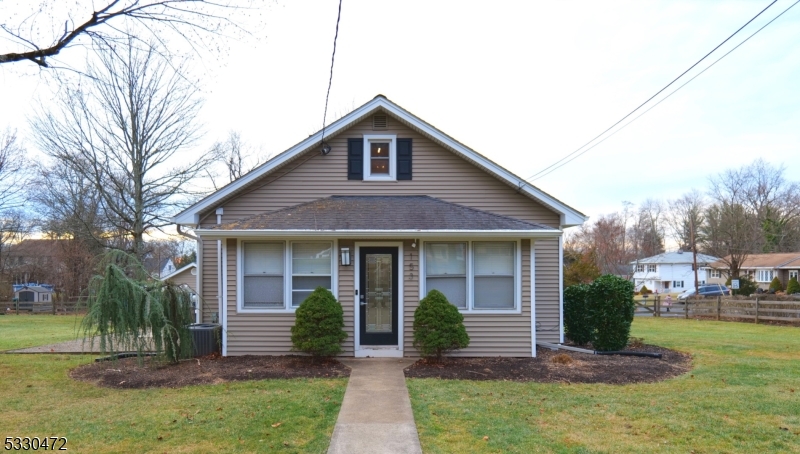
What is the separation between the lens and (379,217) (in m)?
9.68

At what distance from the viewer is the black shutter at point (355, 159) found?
1079 centimetres

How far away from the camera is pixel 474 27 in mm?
8797

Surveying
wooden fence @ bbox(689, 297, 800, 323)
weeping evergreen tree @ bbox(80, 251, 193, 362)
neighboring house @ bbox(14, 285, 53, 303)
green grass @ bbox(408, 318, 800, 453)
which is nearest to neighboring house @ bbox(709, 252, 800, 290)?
wooden fence @ bbox(689, 297, 800, 323)

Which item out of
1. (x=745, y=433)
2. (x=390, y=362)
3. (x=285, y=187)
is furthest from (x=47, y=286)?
(x=745, y=433)

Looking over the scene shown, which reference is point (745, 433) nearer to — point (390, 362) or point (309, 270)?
point (390, 362)

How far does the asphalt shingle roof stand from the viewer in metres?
9.31

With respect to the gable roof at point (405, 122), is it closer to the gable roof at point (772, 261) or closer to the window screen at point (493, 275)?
the window screen at point (493, 275)

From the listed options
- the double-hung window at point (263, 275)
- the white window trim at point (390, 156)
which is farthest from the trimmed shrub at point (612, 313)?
the double-hung window at point (263, 275)

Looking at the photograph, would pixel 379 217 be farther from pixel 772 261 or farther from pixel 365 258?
pixel 772 261

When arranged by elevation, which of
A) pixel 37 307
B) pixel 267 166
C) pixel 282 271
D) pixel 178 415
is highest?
pixel 267 166

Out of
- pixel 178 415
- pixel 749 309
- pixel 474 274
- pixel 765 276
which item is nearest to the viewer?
pixel 178 415

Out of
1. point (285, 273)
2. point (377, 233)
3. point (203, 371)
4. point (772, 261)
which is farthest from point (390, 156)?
point (772, 261)

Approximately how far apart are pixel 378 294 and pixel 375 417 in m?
4.14

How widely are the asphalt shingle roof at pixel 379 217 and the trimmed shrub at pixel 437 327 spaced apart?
1493mm
